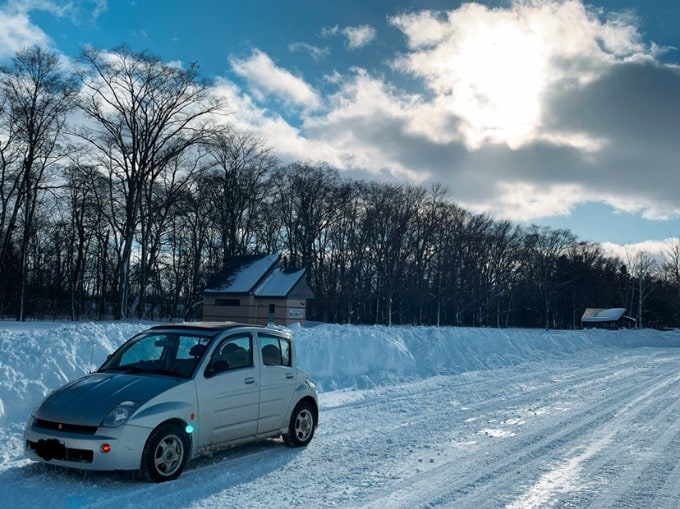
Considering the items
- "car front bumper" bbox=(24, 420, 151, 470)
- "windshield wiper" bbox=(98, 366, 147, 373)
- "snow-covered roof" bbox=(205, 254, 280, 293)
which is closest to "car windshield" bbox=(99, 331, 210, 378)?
"windshield wiper" bbox=(98, 366, 147, 373)

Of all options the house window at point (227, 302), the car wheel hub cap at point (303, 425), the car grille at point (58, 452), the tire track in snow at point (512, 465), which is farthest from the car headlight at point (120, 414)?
the house window at point (227, 302)

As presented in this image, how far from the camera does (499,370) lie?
2042 cm

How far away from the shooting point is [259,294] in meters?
42.9

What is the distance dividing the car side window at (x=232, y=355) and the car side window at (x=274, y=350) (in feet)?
0.88

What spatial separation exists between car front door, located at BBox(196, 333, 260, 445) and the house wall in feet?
111

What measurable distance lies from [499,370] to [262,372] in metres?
14.3

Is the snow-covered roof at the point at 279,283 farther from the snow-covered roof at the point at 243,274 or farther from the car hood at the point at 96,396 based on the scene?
the car hood at the point at 96,396

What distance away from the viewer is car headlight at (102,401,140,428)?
6023mm

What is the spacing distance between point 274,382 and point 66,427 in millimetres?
2804

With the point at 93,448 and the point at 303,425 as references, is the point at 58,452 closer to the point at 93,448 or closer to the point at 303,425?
the point at 93,448

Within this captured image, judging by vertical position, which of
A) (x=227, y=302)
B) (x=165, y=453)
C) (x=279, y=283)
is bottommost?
Answer: (x=165, y=453)

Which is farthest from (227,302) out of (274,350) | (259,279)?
(274,350)

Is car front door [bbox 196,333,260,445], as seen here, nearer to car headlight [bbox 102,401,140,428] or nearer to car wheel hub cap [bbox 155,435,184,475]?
car wheel hub cap [bbox 155,435,184,475]

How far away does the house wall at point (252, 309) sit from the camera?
1655 inches
